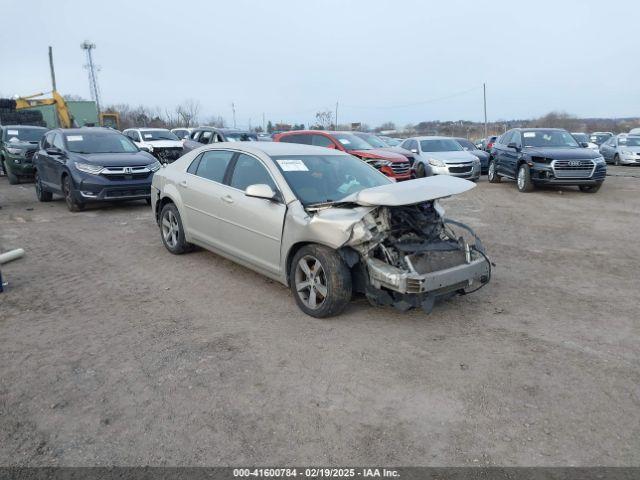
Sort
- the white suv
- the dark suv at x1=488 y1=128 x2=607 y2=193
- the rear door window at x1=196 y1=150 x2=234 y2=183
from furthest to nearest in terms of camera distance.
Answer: the white suv < the dark suv at x1=488 y1=128 x2=607 y2=193 < the rear door window at x1=196 y1=150 x2=234 y2=183

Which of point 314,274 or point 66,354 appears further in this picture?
point 314,274

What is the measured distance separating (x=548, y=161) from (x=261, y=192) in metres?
10.1

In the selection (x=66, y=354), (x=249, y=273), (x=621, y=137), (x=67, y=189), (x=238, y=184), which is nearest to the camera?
(x=66, y=354)

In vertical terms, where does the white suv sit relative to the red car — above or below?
above

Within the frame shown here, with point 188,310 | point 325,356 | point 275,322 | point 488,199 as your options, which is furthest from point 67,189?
point 488,199

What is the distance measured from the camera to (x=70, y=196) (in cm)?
1014

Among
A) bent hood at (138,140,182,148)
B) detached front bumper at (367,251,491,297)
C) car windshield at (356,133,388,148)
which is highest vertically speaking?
bent hood at (138,140,182,148)

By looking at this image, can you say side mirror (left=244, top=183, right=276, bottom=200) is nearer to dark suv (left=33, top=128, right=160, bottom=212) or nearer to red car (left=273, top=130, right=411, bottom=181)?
dark suv (left=33, top=128, right=160, bottom=212)

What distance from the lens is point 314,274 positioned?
4.56m

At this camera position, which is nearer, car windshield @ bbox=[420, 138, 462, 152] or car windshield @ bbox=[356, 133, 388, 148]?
car windshield @ bbox=[356, 133, 388, 148]

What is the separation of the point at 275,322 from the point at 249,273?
1624 millimetres

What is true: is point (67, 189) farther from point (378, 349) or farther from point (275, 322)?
point (378, 349)

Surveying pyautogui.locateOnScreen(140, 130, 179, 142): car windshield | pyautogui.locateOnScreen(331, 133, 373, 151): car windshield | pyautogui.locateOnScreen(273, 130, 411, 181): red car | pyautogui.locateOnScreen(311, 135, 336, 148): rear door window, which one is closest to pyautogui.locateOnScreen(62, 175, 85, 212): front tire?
pyautogui.locateOnScreen(273, 130, 411, 181): red car

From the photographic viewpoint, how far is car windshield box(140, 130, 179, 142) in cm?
1919
